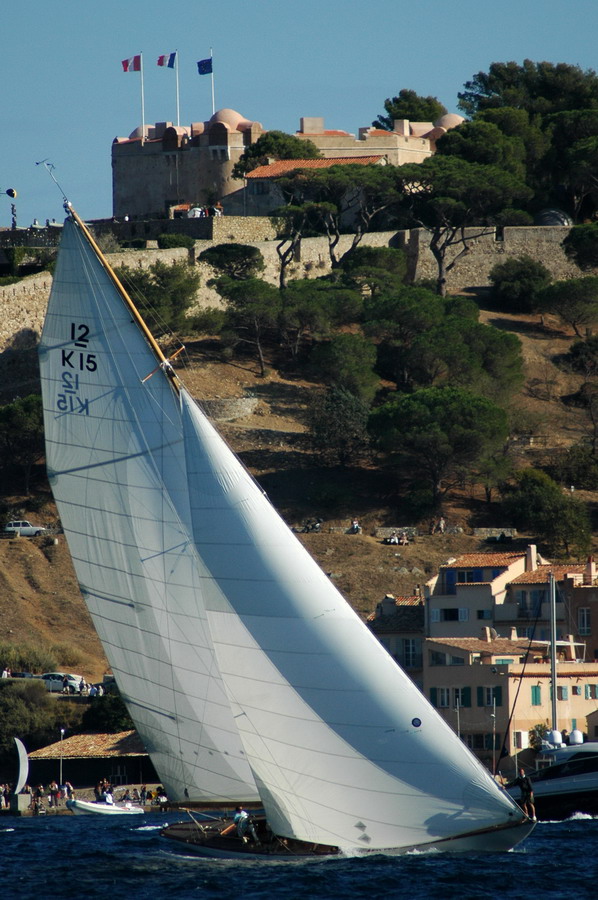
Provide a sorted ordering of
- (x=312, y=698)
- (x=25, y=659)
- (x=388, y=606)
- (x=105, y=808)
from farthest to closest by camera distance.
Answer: (x=25, y=659) < (x=388, y=606) < (x=105, y=808) < (x=312, y=698)

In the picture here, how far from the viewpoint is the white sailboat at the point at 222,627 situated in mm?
23812

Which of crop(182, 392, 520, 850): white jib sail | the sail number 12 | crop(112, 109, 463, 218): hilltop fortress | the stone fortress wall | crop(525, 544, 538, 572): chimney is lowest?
crop(525, 544, 538, 572): chimney

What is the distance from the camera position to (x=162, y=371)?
2425cm

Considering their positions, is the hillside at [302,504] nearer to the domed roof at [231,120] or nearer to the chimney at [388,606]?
the chimney at [388,606]

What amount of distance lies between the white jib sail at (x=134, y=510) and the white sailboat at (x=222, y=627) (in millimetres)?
23

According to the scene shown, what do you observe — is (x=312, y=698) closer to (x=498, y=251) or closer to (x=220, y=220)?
(x=220, y=220)

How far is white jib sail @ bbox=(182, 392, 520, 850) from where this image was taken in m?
23.8

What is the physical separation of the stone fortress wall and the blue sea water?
51.9 meters

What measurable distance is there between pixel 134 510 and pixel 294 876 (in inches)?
230

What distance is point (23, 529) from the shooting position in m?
63.9

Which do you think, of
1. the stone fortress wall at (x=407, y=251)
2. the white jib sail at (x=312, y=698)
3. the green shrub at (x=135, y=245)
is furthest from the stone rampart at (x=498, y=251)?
the white jib sail at (x=312, y=698)

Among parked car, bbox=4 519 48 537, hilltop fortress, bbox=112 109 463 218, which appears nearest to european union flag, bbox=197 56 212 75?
hilltop fortress, bbox=112 109 463 218

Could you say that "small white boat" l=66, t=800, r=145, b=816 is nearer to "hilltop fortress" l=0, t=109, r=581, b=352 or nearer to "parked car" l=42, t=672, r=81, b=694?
"parked car" l=42, t=672, r=81, b=694

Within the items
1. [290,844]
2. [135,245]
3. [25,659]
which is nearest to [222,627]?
[290,844]
